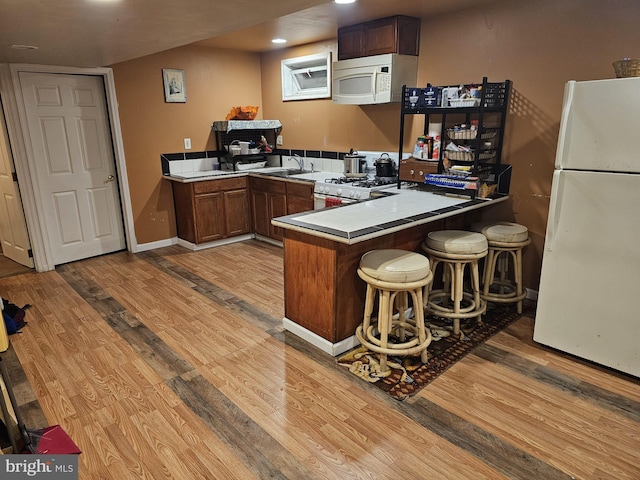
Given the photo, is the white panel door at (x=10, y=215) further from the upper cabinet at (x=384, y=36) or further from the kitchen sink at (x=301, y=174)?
the upper cabinet at (x=384, y=36)

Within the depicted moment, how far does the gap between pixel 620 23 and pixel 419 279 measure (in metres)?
2.20

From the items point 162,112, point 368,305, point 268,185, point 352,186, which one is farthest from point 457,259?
point 162,112

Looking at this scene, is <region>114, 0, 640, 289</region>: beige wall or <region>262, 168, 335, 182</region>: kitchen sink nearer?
<region>114, 0, 640, 289</region>: beige wall

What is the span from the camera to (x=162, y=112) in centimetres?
484

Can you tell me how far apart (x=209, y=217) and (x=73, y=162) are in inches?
58.7

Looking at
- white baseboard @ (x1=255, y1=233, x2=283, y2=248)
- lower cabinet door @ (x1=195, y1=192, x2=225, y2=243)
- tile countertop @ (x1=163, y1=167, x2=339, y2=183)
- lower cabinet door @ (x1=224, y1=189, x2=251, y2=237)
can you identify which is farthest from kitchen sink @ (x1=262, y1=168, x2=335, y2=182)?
white baseboard @ (x1=255, y1=233, x2=283, y2=248)

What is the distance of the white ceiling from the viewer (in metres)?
2.00

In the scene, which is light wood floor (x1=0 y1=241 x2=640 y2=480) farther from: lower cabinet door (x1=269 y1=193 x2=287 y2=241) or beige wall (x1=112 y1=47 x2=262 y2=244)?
beige wall (x1=112 y1=47 x2=262 y2=244)

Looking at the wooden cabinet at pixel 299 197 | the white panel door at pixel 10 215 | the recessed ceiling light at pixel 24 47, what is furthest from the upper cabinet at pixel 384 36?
the white panel door at pixel 10 215

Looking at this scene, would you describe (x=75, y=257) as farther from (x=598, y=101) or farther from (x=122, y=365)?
(x=598, y=101)

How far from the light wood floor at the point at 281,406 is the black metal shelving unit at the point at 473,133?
119 cm

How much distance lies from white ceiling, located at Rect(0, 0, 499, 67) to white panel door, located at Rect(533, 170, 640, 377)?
1.80m

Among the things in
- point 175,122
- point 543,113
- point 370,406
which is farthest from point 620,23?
point 175,122

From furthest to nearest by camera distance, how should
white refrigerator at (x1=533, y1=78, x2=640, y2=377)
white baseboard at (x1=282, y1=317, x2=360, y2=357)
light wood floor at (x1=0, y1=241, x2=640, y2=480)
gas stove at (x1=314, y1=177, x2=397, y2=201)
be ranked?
1. gas stove at (x1=314, y1=177, x2=397, y2=201)
2. white baseboard at (x1=282, y1=317, x2=360, y2=357)
3. white refrigerator at (x1=533, y1=78, x2=640, y2=377)
4. light wood floor at (x1=0, y1=241, x2=640, y2=480)
